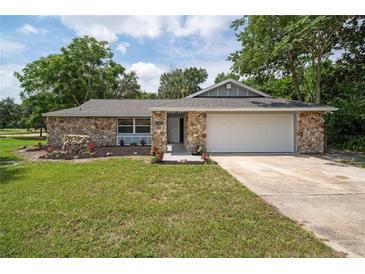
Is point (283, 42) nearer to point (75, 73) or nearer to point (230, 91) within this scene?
point (230, 91)

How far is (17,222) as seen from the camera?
412cm

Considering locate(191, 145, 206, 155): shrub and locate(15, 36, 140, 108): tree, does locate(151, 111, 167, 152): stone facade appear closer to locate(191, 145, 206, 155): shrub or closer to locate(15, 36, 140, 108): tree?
locate(191, 145, 206, 155): shrub

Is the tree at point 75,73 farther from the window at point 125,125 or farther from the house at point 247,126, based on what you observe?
the house at point 247,126

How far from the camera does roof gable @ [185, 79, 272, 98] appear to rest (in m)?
16.2

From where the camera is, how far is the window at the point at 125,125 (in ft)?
58.1

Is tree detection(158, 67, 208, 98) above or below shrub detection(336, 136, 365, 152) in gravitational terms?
above

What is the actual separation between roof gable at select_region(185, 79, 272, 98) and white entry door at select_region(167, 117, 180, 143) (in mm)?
5938

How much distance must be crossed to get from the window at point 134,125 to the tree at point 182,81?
2356 cm

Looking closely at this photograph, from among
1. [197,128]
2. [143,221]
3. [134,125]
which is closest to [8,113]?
[134,125]

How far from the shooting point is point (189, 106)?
1260 cm

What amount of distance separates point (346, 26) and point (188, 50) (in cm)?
1167

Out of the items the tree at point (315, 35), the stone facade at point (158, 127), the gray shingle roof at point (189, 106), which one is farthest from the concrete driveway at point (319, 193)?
the tree at point (315, 35)

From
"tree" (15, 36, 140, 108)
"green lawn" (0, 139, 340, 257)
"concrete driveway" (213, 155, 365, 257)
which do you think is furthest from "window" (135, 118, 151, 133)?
"tree" (15, 36, 140, 108)

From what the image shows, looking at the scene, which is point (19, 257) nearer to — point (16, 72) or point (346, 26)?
point (346, 26)
